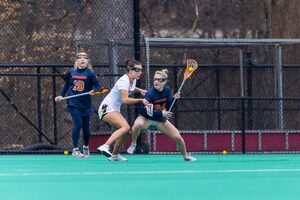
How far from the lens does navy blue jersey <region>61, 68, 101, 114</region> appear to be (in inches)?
670

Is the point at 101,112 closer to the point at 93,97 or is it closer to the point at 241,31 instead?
the point at 93,97

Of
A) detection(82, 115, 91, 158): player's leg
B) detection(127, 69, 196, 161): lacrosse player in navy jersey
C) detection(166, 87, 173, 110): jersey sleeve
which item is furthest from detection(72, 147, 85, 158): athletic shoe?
detection(166, 87, 173, 110): jersey sleeve

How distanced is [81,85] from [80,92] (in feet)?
0.44

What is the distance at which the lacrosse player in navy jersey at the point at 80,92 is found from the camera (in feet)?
55.6

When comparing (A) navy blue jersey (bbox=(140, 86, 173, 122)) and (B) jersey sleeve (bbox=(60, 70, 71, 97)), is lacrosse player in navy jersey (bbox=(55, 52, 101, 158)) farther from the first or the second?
(A) navy blue jersey (bbox=(140, 86, 173, 122))

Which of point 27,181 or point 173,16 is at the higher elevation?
point 173,16

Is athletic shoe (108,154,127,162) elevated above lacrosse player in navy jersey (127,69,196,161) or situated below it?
below

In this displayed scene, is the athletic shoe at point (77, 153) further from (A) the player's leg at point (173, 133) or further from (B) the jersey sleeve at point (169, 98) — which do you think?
(B) the jersey sleeve at point (169, 98)

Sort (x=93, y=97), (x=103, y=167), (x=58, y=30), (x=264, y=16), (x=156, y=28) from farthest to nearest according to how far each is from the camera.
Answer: (x=156, y=28), (x=264, y=16), (x=58, y=30), (x=93, y=97), (x=103, y=167)

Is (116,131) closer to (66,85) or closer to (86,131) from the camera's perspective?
(86,131)

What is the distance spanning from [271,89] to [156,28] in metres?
12.7

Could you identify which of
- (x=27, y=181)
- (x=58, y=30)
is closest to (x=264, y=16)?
(x=58, y=30)

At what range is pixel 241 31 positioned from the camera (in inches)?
1257

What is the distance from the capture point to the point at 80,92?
17141 millimetres
